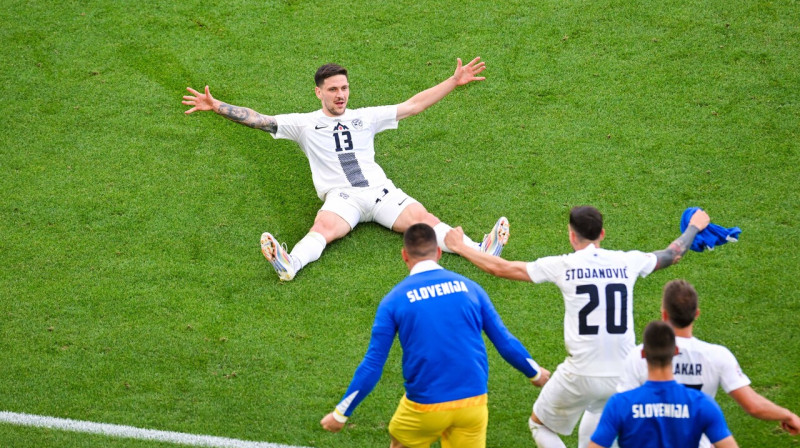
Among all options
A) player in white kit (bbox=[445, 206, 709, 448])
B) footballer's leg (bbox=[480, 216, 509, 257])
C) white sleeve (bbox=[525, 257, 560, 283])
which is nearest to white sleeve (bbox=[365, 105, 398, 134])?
footballer's leg (bbox=[480, 216, 509, 257])

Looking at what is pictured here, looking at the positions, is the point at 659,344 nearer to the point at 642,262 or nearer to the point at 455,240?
the point at 642,262

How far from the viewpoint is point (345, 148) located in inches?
356

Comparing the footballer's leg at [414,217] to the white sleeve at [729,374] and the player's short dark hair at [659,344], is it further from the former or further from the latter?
the player's short dark hair at [659,344]

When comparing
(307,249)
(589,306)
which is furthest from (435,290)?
(307,249)

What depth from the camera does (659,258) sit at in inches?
230

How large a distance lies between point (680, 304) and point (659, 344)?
1.54ft

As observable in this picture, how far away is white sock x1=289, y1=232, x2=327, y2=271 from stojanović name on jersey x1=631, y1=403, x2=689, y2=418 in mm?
4482

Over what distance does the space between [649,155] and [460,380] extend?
523cm

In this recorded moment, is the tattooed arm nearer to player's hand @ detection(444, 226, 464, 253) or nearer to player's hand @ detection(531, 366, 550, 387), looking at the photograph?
player's hand @ detection(531, 366, 550, 387)

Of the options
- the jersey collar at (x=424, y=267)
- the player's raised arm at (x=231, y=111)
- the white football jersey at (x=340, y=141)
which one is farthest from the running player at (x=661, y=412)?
the player's raised arm at (x=231, y=111)

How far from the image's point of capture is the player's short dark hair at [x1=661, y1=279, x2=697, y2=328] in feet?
16.3

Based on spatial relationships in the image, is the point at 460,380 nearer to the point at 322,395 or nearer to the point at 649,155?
the point at 322,395

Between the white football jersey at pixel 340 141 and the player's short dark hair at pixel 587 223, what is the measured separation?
3628 millimetres

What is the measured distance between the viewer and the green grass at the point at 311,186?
289 inches
